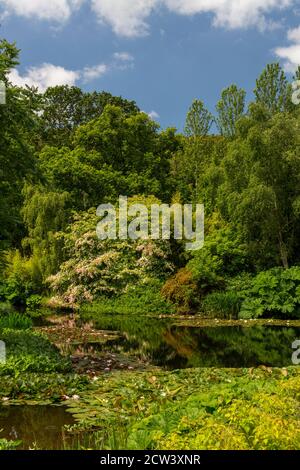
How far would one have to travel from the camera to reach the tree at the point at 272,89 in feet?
93.8

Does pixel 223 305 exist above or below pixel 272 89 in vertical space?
below

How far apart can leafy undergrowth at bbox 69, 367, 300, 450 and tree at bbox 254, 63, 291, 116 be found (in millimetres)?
21369

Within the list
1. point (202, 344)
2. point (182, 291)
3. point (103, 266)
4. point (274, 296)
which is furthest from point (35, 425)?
point (103, 266)

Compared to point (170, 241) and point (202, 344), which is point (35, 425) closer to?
point (202, 344)

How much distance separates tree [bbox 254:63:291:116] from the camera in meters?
28.6

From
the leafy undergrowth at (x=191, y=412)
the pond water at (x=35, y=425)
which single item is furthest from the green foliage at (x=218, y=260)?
the pond water at (x=35, y=425)

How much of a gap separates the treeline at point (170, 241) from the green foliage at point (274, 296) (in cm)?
4

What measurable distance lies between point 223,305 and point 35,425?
15462mm

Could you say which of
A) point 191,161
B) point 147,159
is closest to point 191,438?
point 147,159

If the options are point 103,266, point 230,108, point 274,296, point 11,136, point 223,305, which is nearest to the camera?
point 11,136

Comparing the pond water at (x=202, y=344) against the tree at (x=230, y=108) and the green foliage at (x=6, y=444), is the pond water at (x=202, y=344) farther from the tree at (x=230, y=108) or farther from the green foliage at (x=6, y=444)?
the tree at (x=230, y=108)

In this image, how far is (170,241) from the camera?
26031mm

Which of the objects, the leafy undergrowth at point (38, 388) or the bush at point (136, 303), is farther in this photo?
the bush at point (136, 303)
